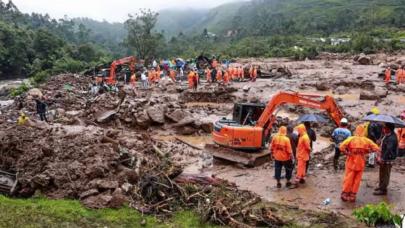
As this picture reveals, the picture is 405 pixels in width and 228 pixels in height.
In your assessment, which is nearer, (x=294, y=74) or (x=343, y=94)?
(x=343, y=94)

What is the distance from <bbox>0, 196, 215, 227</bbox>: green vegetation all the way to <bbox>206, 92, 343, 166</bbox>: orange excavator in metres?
4.74

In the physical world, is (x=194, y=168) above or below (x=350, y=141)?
below

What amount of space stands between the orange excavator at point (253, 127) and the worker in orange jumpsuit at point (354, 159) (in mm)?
3566

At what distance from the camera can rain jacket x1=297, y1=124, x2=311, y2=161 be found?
12.7 metres

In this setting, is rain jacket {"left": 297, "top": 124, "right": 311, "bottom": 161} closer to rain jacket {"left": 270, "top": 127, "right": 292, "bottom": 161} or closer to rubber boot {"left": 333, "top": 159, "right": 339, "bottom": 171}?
rain jacket {"left": 270, "top": 127, "right": 292, "bottom": 161}

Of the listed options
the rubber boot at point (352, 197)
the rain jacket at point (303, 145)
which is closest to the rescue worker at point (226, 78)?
the rain jacket at point (303, 145)

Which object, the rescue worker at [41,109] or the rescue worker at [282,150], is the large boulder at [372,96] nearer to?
the rescue worker at [41,109]

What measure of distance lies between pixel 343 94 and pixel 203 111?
10332mm

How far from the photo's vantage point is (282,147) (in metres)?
12.8

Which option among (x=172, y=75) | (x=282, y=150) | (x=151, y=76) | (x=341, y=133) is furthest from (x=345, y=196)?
(x=172, y=75)

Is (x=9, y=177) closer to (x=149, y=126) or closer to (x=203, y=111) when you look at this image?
(x=149, y=126)

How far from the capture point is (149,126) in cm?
2266

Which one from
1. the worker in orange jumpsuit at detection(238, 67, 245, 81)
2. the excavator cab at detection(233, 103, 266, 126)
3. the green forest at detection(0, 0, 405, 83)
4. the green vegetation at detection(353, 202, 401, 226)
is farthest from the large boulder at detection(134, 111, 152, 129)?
the green forest at detection(0, 0, 405, 83)

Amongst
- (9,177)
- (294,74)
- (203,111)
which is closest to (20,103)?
(203,111)
